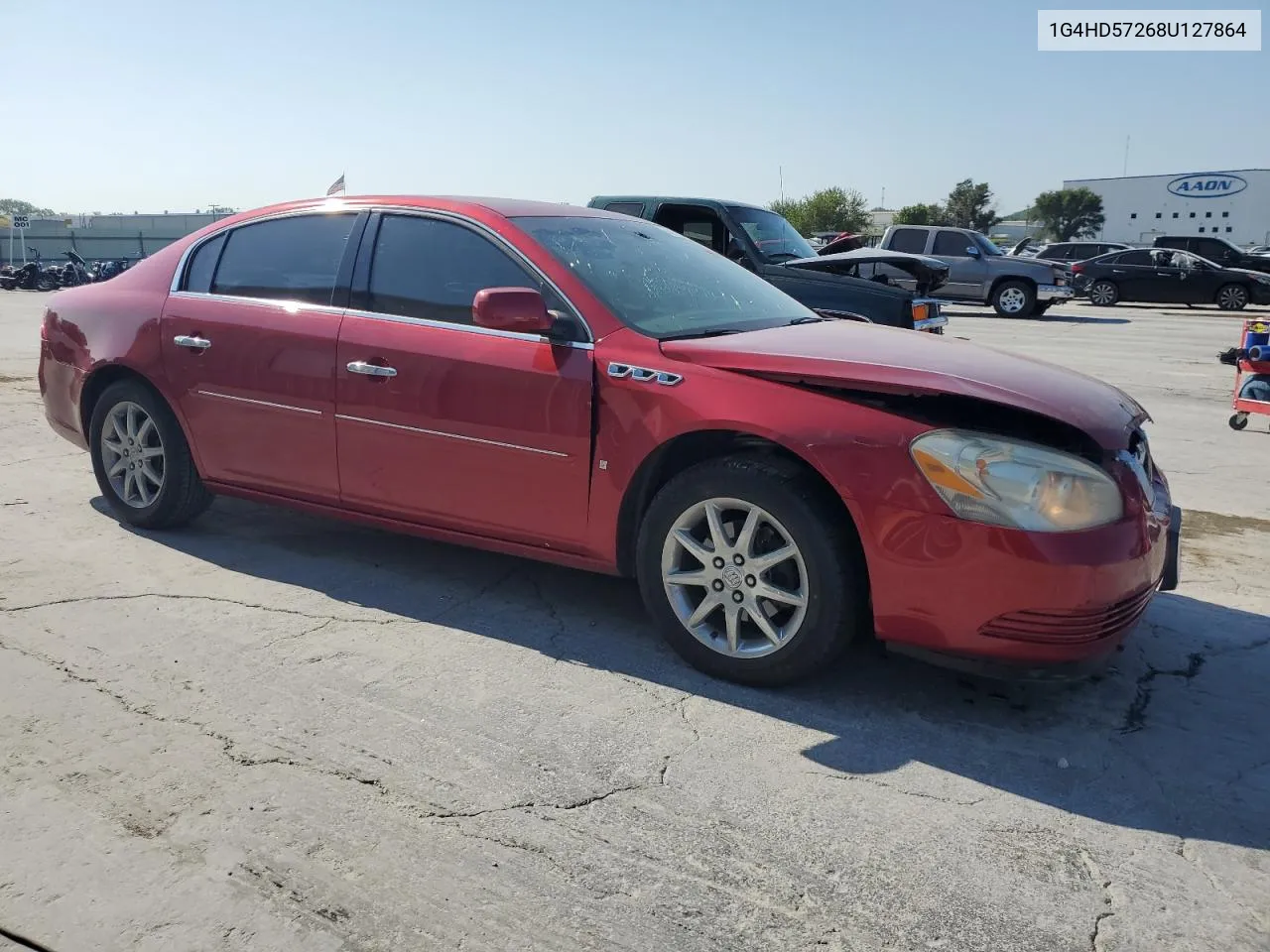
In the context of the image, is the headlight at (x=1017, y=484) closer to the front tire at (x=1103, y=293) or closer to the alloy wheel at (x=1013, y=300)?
the alloy wheel at (x=1013, y=300)

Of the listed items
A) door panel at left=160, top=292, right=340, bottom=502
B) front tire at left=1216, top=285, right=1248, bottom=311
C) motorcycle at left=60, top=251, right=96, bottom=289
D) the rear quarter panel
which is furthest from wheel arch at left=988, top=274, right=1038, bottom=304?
motorcycle at left=60, top=251, right=96, bottom=289

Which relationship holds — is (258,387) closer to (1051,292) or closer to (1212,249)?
(1051,292)

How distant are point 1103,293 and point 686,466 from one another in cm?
2455

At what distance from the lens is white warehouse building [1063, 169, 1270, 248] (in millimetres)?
71938

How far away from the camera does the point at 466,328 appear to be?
4094 mm

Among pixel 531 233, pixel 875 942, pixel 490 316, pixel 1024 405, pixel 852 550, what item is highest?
pixel 531 233

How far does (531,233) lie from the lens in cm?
416

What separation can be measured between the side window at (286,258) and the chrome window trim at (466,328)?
0.28 metres

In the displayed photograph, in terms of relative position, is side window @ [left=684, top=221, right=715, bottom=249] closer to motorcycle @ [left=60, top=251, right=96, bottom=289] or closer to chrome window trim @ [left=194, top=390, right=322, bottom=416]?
chrome window trim @ [left=194, top=390, right=322, bottom=416]

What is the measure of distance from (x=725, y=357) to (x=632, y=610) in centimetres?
121

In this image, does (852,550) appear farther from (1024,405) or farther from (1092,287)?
(1092,287)

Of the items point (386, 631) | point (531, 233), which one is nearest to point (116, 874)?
point (386, 631)

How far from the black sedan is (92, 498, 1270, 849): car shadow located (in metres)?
23.0

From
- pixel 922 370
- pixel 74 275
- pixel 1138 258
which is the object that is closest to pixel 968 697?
pixel 922 370
